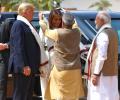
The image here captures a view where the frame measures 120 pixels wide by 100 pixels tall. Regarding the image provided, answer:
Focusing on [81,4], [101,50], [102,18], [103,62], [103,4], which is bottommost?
[103,62]

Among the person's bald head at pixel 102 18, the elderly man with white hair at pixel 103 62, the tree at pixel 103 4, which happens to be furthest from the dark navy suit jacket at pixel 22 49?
the tree at pixel 103 4

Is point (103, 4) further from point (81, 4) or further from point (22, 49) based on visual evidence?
point (22, 49)

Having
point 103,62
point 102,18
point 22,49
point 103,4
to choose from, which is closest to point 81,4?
point 103,4

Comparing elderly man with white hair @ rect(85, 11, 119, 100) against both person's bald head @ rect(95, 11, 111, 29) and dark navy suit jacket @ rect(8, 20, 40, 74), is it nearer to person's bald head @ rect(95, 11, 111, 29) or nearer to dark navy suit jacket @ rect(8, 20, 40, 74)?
person's bald head @ rect(95, 11, 111, 29)

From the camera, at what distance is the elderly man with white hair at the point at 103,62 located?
6.55 metres

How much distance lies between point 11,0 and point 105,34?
18.8 metres

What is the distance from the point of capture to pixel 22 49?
21.2 ft

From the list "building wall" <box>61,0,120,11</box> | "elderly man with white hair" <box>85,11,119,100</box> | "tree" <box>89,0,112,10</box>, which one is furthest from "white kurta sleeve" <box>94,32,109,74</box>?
"building wall" <box>61,0,120,11</box>

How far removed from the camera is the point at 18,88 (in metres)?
6.61

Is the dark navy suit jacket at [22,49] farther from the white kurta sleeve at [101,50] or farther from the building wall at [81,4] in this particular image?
the building wall at [81,4]

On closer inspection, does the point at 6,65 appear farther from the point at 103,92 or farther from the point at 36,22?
the point at 103,92

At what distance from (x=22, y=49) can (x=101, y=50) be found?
1101 millimetres

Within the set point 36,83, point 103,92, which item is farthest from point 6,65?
point 103,92

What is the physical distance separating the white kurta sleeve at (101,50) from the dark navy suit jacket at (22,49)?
Answer: 0.86m
